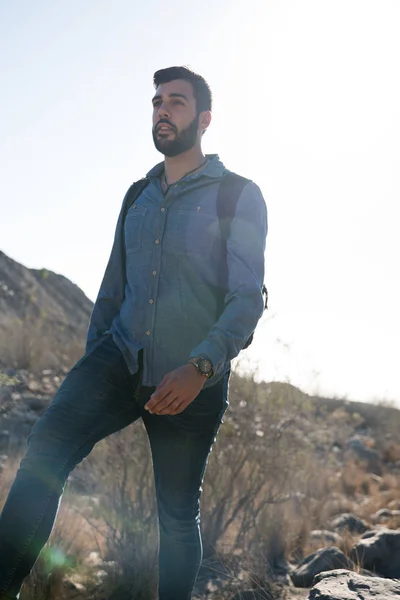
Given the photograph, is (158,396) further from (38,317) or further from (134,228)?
(38,317)

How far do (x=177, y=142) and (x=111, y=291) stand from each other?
0.67 m

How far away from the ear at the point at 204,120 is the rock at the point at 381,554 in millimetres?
3549

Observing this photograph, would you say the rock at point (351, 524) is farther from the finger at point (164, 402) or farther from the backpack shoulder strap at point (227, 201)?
the finger at point (164, 402)

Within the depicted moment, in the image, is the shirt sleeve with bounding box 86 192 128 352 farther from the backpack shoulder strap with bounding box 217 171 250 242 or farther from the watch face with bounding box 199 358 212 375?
the watch face with bounding box 199 358 212 375

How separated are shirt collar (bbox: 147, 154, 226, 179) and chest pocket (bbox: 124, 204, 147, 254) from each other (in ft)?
0.61

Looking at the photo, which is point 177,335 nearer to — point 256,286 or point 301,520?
point 256,286

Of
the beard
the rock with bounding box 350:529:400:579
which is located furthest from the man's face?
the rock with bounding box 350:529:400:579

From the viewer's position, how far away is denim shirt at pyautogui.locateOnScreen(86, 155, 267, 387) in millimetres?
2709

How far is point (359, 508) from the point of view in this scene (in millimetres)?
10273

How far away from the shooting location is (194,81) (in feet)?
9.96

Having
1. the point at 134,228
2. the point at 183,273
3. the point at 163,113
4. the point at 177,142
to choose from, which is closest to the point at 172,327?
the point at 183,273

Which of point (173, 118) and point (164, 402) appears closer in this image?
→ point (164, 402)

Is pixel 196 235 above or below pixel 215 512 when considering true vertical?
above

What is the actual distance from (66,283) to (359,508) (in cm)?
2145
